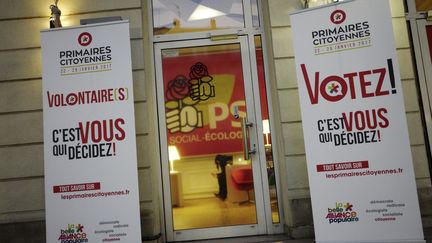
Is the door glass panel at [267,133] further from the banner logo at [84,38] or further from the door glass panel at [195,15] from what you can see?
the banner logo at [84,38]

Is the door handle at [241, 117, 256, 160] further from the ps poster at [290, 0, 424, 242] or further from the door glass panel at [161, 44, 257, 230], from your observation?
the ps poster at [290, 0, 424, 242]

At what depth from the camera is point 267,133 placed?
3826 mm

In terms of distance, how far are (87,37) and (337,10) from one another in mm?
2209

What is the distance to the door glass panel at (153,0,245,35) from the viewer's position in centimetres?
399

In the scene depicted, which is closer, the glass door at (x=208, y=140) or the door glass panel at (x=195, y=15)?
the glass door at (x=208, y=140)

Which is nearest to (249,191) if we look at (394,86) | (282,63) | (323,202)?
(323,202)

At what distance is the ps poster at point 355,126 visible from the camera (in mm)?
2795

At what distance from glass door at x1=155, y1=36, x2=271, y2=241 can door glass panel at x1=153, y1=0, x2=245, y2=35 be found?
7.4 inches

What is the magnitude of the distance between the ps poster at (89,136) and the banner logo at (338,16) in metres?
1.81

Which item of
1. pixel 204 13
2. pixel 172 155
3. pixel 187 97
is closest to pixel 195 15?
pixel 204 13

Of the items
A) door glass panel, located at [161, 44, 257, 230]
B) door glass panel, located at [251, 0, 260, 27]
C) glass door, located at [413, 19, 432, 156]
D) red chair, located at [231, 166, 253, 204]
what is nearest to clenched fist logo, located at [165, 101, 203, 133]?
door glass panel, located at [161, 44, 257, 230]

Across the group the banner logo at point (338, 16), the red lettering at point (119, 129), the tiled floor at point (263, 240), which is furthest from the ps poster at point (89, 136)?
the banner logo at point (338, 16)

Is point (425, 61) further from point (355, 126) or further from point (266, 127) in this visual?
point (266, 127)

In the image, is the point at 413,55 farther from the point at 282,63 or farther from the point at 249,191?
the point at 249,191
